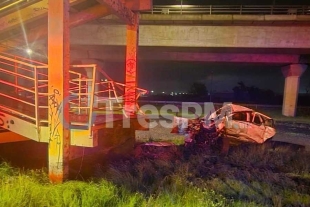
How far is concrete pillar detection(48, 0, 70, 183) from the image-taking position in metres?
4.12

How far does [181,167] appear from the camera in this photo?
17.8 ft

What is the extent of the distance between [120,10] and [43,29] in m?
2.90

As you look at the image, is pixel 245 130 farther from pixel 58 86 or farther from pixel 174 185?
pixel 58 86

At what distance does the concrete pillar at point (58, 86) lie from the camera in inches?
162

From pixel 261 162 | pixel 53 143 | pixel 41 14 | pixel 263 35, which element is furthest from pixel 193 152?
pixel 263 35

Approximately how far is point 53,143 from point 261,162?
512 cm

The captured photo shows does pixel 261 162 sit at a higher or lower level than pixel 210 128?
lower

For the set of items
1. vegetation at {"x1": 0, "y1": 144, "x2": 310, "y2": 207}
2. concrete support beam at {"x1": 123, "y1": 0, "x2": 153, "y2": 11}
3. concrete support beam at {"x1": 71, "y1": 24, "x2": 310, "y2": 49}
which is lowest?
vegetation at {"x1": 0, "y1": 144, "x2": 310, "y2": 207}

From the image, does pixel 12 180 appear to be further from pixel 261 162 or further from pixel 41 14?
pixel 261 162

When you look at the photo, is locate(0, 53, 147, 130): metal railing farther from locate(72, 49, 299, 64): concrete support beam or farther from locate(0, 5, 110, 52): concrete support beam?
locate(72, 49, 299, 64): concrete support beam

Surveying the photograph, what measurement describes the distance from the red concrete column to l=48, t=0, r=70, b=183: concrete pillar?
3.03 meters

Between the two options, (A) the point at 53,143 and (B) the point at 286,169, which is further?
(B) the point at 286,169

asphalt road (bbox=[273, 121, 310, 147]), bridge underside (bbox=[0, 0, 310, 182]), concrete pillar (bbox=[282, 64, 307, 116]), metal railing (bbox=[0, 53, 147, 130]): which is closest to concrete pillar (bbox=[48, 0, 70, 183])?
bridge underside (bbox=[0, 0, 310, 182])

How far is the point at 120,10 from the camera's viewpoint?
6.29 metres
